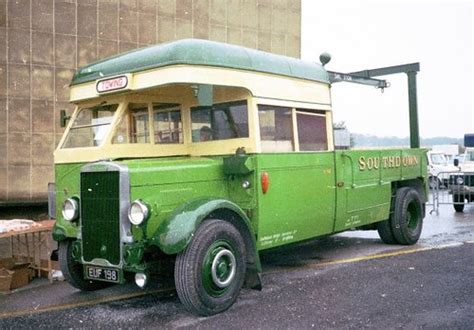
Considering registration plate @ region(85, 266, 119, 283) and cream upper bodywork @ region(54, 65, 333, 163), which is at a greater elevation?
cream upper bodywork @ region(54, 65, 333, 163)

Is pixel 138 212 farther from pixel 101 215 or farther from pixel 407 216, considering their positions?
pixel 407 216

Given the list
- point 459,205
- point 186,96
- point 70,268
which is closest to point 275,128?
point 186,96

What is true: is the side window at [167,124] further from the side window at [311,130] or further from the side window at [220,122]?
the side window at [311,130]

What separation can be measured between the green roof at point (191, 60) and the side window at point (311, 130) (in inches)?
21.9

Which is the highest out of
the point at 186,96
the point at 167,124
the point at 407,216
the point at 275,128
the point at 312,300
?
the point at 186,96

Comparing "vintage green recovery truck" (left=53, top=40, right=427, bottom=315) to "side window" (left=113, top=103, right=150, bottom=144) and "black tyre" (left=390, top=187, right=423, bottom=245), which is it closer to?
"side window" (left=113, top=103, right=150, bottom=144)

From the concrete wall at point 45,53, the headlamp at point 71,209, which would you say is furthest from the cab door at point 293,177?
the concrete wall at point 45,53

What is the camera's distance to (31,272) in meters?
7.33

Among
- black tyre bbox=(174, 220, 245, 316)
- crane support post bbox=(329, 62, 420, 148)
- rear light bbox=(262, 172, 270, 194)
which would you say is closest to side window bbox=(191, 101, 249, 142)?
rear light bbox=(262, 172, 270, 194)

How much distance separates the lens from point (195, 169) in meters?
5.96

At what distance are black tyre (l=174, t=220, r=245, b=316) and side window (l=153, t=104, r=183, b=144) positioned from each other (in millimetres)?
1550

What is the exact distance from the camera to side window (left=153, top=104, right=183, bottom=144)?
6641 millimetres

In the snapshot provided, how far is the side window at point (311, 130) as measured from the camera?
7.04 metres

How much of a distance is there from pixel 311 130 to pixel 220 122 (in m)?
1.36
